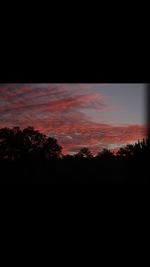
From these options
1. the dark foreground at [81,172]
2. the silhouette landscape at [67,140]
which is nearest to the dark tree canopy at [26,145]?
the silhouette landscape at [67,140]

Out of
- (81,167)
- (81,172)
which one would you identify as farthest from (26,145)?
(81,172)

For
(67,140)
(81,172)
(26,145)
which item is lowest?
(81,172)

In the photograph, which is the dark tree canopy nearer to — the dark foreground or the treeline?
the treeline

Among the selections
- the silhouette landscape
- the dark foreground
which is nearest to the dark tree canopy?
the silhouette landscape

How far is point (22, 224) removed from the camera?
9.16ft

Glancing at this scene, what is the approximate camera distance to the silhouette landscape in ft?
9.62

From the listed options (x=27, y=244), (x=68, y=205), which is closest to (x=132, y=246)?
(x=68, y=205)

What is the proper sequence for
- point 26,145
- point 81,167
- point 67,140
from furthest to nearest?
point 67,140, point 26,145, point 81,167

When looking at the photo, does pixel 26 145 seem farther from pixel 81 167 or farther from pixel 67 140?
pixel 81 167

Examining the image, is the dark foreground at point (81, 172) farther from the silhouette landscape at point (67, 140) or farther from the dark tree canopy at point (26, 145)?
the dark tree canopy at point (26, 145)

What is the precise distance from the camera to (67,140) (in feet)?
18.1

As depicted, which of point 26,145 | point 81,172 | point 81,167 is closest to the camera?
point 81,172
